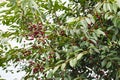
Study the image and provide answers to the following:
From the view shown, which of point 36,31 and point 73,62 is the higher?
point 36,31

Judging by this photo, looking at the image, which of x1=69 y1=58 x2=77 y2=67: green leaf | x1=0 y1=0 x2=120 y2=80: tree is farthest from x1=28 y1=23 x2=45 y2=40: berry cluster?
x1=69 y1=58 x2=77 y2=67: green leaf

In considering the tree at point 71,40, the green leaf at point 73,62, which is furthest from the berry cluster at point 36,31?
the green leaf at point 73,62

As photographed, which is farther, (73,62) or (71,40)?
(71,40)

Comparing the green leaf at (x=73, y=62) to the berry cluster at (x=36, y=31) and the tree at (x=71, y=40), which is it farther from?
the berry cluster at (x=36, y=31)

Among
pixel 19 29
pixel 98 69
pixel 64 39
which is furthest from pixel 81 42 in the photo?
pixel 19 29

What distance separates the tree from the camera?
4.10 ft

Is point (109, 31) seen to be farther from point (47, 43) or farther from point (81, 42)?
point (47, 43)

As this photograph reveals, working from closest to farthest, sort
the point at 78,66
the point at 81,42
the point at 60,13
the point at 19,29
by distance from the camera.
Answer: the point at 81,42
the point at 78,66
the point at 19,29
the point at 60,13

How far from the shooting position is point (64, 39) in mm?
1368

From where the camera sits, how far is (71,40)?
1387mm

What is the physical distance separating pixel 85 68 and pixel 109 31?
0.29 meters

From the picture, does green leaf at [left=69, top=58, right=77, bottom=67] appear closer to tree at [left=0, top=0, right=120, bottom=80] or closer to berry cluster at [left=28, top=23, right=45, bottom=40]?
tree at [left=0, top=0, right=120, bottom=80]

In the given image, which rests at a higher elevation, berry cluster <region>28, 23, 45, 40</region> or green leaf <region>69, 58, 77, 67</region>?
berry cluster <region>28, 23, 45, 40</region>

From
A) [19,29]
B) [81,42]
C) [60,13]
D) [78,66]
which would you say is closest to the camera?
[81,42]
